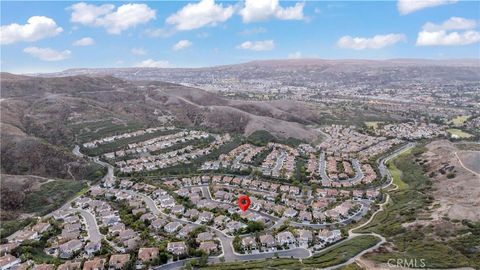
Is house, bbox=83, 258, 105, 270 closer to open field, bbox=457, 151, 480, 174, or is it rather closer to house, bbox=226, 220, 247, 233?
house, bbox=226, 220, 247, 233

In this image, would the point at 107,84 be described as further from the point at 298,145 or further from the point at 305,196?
the point at 305,196

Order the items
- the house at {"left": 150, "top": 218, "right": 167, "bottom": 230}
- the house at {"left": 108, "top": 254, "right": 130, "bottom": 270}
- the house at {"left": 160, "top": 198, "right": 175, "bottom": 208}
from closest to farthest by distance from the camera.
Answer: the house at {"left": 108, "top": 254, "right": 130, "bottom": 270}
the house at {"left": 150, "top": 218, "right": 167, "bottom": 230}
the house at {"left": 160, "top": 198, "right": 175, "bottom": 208}

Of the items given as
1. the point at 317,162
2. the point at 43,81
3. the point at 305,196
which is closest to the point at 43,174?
the point at 305,196

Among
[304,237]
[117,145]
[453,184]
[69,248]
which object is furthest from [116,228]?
[453,184]

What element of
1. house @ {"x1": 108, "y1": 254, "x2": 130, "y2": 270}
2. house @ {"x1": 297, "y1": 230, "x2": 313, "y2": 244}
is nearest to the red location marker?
house @ {"x1": 297, "y1": 230, "x2": 313, "y2": 244}

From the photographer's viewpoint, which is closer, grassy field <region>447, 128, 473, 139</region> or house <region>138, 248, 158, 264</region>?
house <region>138, 248, 158, 264</region>

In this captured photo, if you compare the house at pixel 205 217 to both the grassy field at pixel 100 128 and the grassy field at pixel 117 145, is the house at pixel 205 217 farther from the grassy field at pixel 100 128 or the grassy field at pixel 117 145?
the grassy field at pixel 100 128

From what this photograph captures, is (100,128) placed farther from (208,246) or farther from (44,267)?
(208,246)
